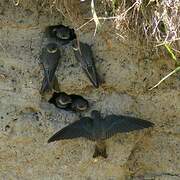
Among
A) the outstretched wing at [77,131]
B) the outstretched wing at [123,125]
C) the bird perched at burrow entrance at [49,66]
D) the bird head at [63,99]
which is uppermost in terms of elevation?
the bird perched at burrow entrance at [49,66]

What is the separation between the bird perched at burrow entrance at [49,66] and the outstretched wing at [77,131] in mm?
201

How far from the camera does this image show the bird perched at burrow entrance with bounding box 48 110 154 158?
9.75 feet

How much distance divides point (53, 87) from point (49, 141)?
25 cm

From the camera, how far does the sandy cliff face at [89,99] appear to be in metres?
3.04

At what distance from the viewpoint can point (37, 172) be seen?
305 centimetres

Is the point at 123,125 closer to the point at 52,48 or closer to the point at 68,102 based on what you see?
the point at 68,102

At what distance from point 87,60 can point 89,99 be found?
175 mm

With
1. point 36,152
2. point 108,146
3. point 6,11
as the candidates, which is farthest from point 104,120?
point 6,11

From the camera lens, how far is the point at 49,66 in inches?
122

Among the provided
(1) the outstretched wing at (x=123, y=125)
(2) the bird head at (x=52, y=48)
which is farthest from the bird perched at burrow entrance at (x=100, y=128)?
(2) the bird head at (x=52, y=48)

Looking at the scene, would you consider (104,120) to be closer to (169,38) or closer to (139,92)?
(139,92)

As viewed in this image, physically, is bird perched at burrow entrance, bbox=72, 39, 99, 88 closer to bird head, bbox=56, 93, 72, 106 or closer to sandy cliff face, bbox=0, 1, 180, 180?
sandy cliff face, bbox=0, 1, 180, 180

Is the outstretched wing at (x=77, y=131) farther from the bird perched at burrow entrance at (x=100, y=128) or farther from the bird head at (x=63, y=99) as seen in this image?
the bird head at (x=63, y=99)

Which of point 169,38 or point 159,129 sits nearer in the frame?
point 169,38
